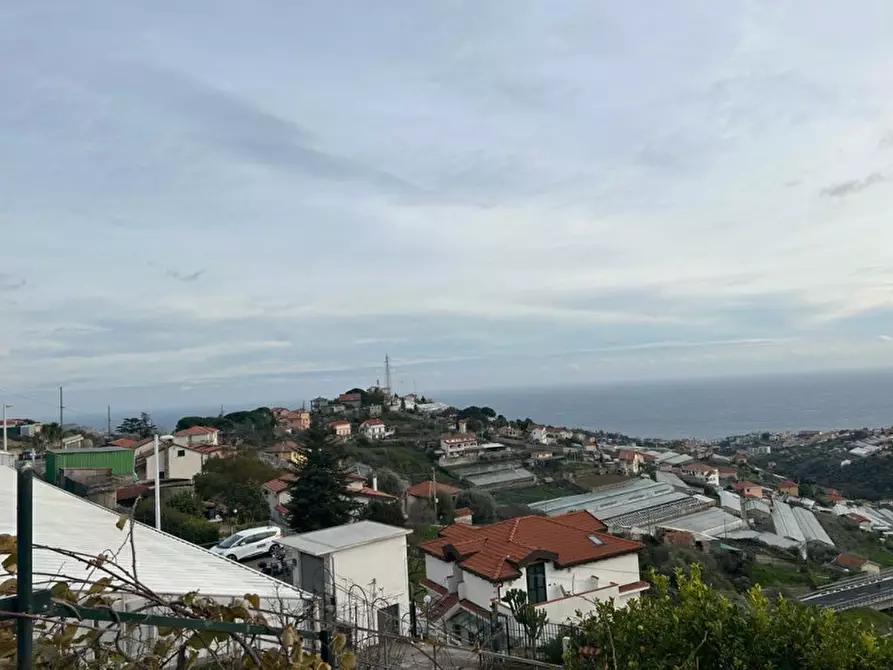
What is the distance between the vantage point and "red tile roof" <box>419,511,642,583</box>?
1182cm

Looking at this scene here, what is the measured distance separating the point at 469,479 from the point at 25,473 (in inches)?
1462

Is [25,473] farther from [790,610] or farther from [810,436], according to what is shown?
[810,436]

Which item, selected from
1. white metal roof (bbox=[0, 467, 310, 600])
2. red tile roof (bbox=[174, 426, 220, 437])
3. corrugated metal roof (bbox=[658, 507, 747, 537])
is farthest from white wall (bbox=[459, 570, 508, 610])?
red tile roof (bbox=[174, 426, 220, 437])

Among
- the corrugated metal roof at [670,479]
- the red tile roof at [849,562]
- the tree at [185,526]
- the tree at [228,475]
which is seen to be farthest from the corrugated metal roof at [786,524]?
the tree at [185,526]

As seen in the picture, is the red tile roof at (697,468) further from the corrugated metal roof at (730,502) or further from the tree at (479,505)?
the tree at (479,505)

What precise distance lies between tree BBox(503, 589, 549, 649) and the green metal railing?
8.78 metres

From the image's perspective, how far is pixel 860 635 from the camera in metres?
4.77

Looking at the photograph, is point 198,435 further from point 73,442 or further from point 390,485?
point 390,485

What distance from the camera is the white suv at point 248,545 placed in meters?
14.4

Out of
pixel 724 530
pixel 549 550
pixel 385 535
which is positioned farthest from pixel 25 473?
pixel 724 530

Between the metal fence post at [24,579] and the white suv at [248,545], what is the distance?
1414cm

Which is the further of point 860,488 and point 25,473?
point 860,488

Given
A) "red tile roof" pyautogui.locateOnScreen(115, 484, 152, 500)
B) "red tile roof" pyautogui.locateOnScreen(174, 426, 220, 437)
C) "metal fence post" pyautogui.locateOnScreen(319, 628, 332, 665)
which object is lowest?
"red tile roof" pyautogui.locateOnScreen(115, 484, 152, 500)

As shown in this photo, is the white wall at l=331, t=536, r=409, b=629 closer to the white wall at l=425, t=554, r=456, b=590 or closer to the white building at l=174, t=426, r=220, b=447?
the white wall at l=425, t=554, r=456, b=590
